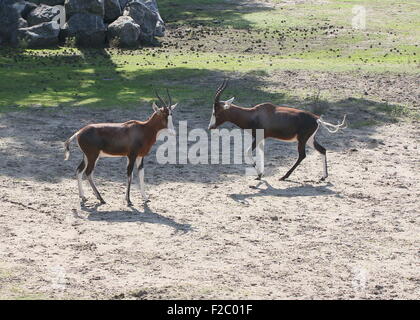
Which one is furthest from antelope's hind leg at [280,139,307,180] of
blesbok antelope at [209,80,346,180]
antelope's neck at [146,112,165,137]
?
antelope's neck at [146,112,165,137]

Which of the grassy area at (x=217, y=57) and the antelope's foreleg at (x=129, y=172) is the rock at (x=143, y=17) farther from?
the antelope's foreleg at (x=129, y=172)

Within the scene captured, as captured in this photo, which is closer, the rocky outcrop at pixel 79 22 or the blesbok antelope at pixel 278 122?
the blesbok antelope at pixel 278 122

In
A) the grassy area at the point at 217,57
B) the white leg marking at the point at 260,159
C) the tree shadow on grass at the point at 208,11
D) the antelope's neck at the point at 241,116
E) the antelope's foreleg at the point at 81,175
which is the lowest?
the tree shadow on grass at the point at 208,11

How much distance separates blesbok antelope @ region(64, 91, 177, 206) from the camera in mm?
13094

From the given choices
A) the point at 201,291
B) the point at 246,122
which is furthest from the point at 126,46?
the point at 201,291

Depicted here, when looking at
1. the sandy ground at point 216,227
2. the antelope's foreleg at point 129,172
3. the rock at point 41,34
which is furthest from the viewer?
the rock at point 41,34

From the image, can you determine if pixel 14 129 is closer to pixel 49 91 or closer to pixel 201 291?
pixel 49 91

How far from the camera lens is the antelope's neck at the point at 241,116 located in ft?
49.9

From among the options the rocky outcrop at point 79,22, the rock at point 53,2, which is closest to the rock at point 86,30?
the rocky outcrop at point 79,22

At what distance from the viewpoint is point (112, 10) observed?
30594 mm

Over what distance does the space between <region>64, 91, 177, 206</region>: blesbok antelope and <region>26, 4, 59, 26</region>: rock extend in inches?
671

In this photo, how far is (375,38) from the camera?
2934cm

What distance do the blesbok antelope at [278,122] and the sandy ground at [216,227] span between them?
0.60m

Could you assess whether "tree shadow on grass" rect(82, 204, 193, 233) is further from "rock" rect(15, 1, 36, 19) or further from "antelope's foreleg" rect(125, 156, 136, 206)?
"rock" rect(15, 1, 36, 19)
